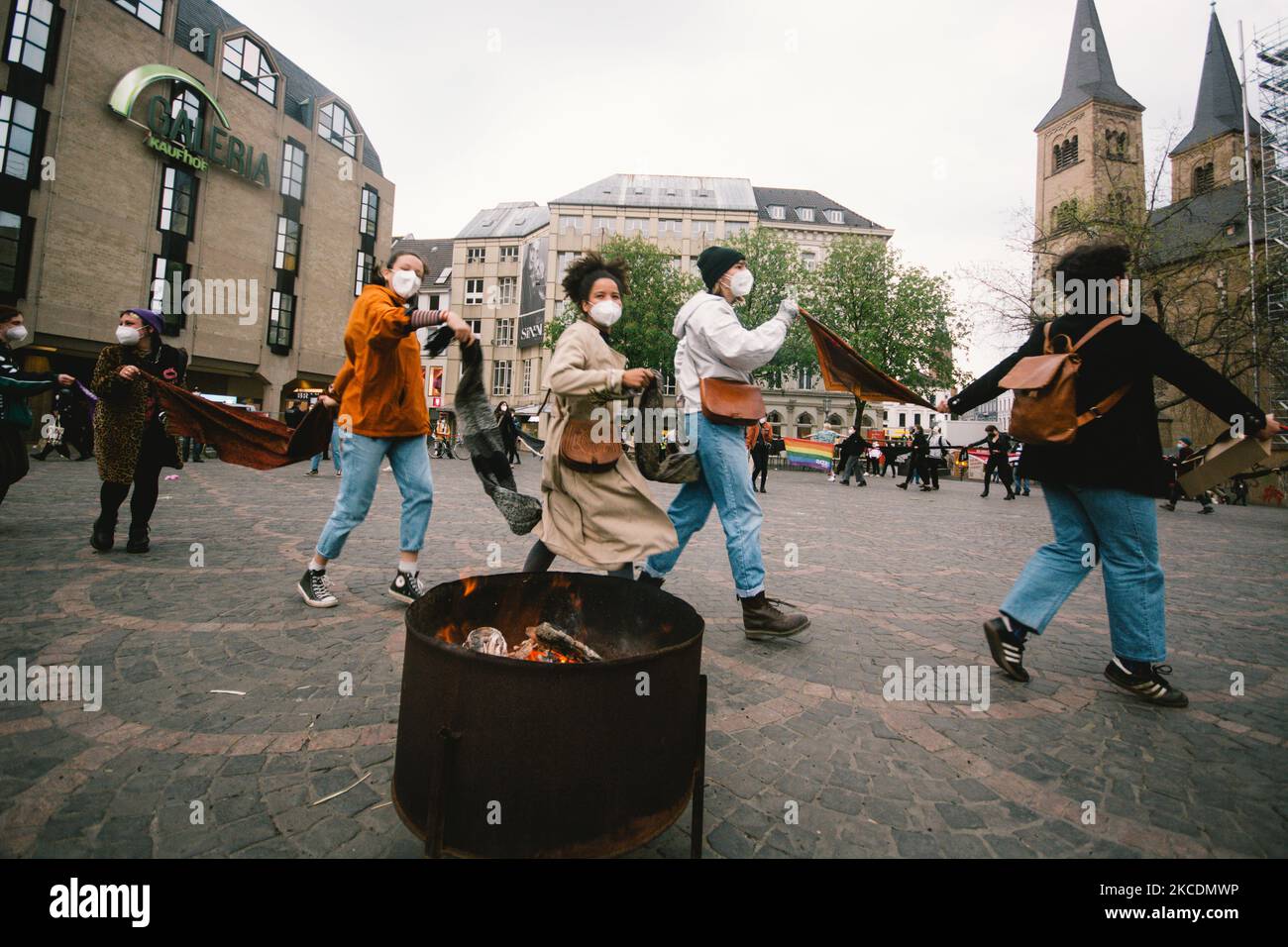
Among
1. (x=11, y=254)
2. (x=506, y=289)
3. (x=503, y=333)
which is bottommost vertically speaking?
(x=11, y=254)

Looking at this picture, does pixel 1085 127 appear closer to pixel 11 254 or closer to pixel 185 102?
pixel 185 102

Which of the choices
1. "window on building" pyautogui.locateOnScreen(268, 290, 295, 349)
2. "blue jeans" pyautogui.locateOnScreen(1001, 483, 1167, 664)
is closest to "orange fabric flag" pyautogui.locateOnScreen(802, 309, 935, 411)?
"blue jeans" pyautogui.locateOnScreen(1001, 483, 1167, 664)

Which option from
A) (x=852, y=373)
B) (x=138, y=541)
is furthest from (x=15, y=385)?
(x=852, y=373)

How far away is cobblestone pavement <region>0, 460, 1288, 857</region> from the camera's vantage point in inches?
74.0

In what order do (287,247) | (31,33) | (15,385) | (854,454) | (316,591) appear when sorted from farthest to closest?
(287,247), (854,454), (31,33), (15,385), (316,591)

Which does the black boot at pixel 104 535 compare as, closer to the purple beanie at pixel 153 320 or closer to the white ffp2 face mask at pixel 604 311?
the purple beanie at pixel 153 320

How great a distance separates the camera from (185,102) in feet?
87.8

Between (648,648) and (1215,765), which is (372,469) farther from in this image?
(1215,765)

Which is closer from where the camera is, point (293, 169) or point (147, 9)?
point (147, 9)

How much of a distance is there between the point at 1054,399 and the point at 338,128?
141 feet

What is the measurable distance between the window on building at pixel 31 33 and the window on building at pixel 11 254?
5567 mm

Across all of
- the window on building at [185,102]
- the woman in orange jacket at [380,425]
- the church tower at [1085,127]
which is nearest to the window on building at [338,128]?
the window on building at [185,102]

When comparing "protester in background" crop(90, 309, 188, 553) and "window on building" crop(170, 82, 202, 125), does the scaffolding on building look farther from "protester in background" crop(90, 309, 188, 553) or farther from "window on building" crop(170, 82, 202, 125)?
"window on building" crop(170, 82, 202, 125)

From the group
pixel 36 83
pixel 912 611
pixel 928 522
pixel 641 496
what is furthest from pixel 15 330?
pixel 36 83
